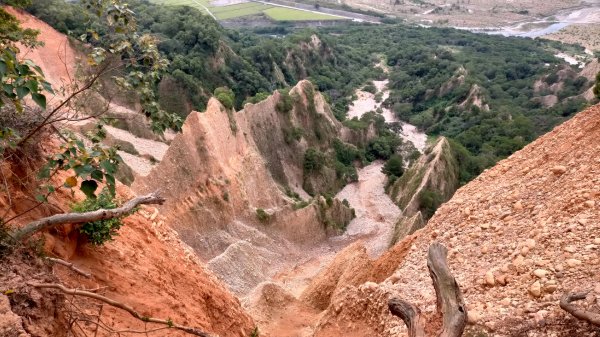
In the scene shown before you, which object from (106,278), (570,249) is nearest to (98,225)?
(106,278)

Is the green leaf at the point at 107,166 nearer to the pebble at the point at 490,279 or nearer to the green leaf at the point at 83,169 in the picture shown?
the green leaf at the point at 83,169

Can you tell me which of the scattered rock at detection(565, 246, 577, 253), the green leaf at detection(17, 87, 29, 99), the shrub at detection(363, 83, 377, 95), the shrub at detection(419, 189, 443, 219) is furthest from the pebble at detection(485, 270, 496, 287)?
the shrub at detection(363, 83, 377, 95)

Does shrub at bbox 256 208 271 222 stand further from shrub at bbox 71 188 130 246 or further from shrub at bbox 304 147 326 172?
shrub at bbox 71 188 130 246

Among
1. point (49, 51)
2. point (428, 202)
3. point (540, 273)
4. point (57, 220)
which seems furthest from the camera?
point (49, 51)


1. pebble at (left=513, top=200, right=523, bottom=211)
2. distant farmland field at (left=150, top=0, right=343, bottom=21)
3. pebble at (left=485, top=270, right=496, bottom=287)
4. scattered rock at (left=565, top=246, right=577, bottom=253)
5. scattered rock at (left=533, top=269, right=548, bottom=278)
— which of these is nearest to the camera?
scattered rock at (left=533, top=269, right=548, bottom=278)

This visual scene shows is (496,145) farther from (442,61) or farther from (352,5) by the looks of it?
(352,5)

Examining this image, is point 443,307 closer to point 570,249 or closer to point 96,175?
point 570,249
